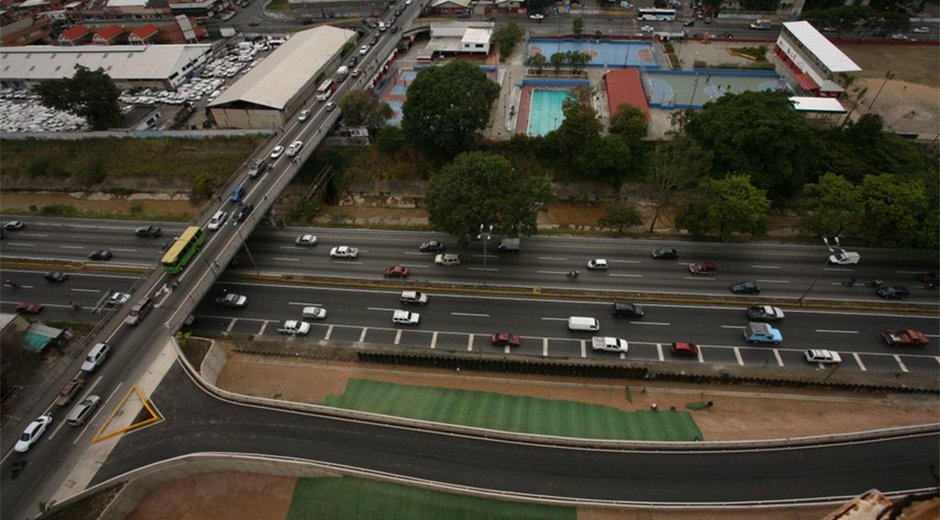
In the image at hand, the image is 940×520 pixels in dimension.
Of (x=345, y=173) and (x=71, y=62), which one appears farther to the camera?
(x=71, y=62)

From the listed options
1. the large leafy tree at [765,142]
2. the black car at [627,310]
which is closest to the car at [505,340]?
the black car at [627,310]

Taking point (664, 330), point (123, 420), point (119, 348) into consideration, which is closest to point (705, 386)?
point (664, 330)

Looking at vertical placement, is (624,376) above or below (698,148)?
below

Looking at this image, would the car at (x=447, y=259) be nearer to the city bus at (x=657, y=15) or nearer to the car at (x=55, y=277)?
the car at (x=55, y=277)

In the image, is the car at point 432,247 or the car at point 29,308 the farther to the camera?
the car at point 432,247

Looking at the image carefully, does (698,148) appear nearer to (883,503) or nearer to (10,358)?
(883,503)

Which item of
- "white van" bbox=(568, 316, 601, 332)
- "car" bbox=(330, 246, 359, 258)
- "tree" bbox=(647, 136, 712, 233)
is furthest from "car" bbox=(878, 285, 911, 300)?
"car" bbox=(330, 246, 359, 258)
